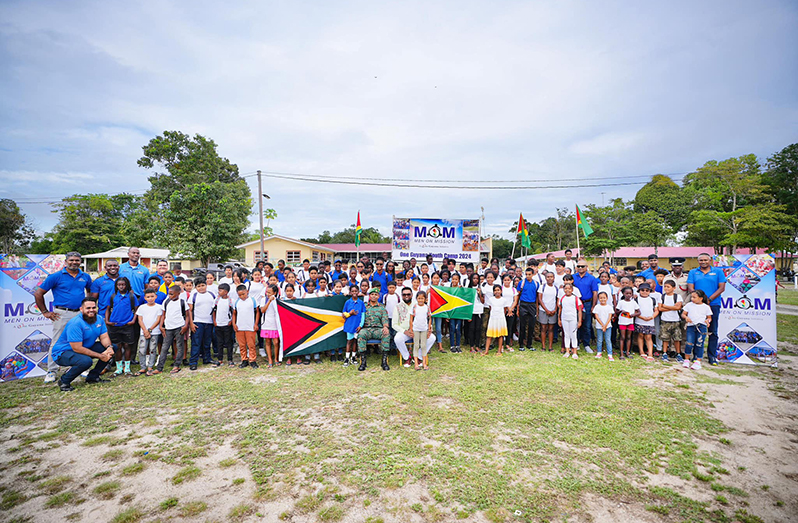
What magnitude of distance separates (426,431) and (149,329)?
5.36 metres

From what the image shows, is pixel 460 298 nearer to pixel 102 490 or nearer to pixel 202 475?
pixel 202 475

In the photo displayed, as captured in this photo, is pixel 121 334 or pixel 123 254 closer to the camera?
pixel 121 334

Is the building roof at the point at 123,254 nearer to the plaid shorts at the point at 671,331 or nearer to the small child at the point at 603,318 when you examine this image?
the small child at the point at 603,318

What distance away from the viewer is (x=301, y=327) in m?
6.95

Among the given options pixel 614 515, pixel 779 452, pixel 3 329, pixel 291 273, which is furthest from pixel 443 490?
pixel 3 329

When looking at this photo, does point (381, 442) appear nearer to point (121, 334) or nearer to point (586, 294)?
point (121, 334)

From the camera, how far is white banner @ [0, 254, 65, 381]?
5.83m

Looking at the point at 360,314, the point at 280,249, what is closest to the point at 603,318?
the point at 360,314

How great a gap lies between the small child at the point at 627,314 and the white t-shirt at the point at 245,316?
7.45m

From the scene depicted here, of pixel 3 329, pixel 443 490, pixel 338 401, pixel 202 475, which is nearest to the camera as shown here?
pixel 443 490

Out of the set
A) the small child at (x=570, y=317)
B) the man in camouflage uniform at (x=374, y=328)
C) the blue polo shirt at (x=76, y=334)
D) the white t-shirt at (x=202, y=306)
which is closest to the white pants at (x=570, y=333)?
the small child at (x=570, y=317)

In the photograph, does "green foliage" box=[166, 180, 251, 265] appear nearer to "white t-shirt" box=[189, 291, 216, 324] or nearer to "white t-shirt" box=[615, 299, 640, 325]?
"white t-shirt" box=[189, 291, 216, 324]

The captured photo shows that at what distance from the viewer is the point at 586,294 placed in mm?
7688

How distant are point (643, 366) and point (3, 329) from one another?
11343 mm
